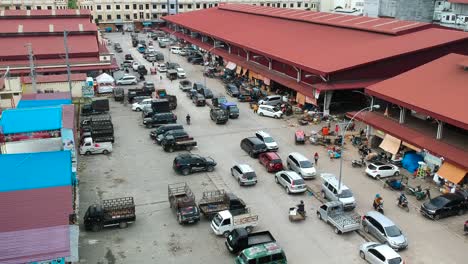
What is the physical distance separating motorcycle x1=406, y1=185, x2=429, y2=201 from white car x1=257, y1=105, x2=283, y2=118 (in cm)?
1935

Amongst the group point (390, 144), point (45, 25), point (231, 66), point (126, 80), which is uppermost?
point (45, 25)

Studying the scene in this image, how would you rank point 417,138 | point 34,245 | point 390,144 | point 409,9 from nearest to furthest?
point 34,245, point 417,138, point 390,144, point 409,9

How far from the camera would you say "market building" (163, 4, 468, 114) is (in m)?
49.8

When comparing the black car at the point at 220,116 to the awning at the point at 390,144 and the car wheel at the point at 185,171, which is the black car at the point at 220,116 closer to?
the car wheel at the point at 185,171

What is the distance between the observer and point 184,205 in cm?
2900

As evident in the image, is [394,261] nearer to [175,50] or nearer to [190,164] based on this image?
[190,164]

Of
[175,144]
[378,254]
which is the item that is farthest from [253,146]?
[378,254]

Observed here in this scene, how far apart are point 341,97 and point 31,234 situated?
3897 cm

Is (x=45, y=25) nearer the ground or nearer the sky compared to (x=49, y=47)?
nearer the sky

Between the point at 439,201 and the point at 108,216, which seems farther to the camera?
the point at 439,201

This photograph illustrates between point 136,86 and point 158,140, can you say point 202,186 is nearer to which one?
point 158,140

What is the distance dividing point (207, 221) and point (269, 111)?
23.4 m

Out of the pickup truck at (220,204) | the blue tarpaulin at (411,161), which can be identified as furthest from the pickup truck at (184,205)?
the blue tarpaulin at (411,161)

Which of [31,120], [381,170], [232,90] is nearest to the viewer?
[31,120]
